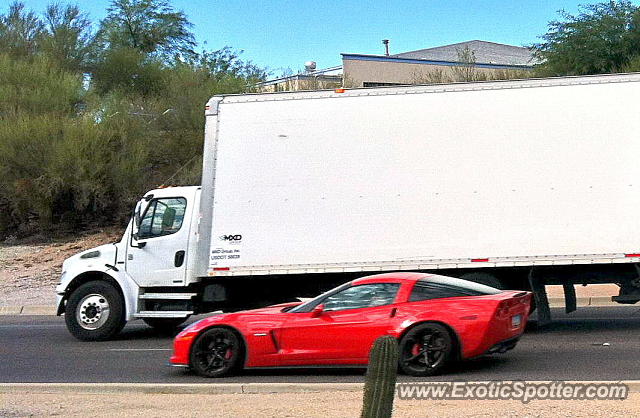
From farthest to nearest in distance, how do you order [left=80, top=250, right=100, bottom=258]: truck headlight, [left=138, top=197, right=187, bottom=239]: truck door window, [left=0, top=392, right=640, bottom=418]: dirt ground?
[left=80, top=250, right=100, bottom=258]: truck headlight < [left=138, top=197, right=187, bottom=239]: truck door window < [left=0, top=392, right=640, bottom=418]: dirt ground

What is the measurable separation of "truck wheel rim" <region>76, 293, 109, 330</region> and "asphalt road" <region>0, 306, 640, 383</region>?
0.35 metres

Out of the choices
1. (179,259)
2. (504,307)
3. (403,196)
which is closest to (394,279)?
(504,307)

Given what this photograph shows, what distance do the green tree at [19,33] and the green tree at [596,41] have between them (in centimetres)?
2249

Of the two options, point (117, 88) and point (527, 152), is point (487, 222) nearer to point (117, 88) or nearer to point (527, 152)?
point (527, 152)

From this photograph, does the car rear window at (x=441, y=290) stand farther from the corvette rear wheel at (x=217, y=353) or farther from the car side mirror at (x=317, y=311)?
the corvette rear wheel at (x=217, y=353)

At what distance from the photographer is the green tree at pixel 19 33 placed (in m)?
42.3

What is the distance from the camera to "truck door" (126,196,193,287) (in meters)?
15.6

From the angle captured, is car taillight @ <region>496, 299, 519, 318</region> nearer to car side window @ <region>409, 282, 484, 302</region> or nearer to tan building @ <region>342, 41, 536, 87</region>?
car side window @ <region>409, 282, 484, 302</region>

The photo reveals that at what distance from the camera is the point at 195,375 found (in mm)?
11727

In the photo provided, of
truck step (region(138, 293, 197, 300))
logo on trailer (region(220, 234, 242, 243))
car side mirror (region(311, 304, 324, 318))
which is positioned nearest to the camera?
car side mirror (region(311, 304, 324, 318))

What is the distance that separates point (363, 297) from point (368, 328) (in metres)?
0.47

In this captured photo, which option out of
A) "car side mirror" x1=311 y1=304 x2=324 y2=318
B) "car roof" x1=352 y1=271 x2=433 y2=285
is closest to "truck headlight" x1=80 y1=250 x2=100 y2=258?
"car side mirror" x1=311 y1=304 x2=324 y2=318

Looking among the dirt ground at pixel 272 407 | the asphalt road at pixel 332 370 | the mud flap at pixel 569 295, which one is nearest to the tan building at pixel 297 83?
the asphalt road at pixel 332 370

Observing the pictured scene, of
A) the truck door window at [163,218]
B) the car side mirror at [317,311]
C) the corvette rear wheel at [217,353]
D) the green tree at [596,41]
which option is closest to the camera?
the car side mirror at [317,311]
